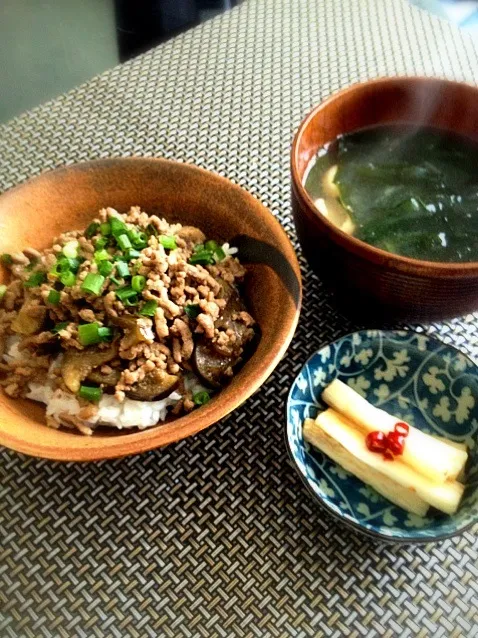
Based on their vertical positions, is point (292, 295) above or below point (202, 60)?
below

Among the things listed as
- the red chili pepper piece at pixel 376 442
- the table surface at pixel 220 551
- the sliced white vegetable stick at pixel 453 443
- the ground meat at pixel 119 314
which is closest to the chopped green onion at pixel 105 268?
the ground meat at pixel 119 314

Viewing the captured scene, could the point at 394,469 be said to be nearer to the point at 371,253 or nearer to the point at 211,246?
the point at 371,253

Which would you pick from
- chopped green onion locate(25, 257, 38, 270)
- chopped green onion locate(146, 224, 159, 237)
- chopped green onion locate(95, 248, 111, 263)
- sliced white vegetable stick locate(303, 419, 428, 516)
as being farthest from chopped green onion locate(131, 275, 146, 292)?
sliced white vegetable stick locate(303, 419, 428, 516)

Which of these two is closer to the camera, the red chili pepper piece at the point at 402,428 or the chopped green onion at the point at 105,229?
the red chili pepper piece at the point at 402,428

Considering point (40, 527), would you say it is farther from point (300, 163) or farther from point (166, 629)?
point (300, 163)

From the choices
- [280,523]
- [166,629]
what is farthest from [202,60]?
[166,629]

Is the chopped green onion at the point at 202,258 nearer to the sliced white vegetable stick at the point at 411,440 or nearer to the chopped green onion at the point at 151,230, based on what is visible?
the chopped green onion at the point at 151,230
